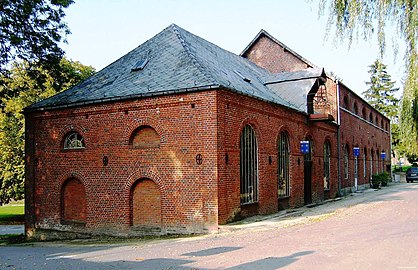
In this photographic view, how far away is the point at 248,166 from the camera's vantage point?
1703 cm

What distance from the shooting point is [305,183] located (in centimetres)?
2305

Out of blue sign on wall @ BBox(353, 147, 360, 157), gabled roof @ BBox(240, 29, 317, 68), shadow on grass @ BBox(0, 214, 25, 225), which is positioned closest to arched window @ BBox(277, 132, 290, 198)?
gabled roof @ BBox(240, 29, 317, 68)

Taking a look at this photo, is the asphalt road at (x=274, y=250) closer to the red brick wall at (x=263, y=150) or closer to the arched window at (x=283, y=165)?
the red brick wall at (x=263, y=150)

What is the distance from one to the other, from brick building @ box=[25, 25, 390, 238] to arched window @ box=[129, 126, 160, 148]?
0.04 m

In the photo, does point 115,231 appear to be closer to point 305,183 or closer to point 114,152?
point 114,152

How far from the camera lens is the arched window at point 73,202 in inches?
698

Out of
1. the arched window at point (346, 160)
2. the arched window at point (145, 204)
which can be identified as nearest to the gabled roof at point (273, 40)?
the arched window at point (346, 160)

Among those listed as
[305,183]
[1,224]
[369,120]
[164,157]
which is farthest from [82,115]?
[369,120]

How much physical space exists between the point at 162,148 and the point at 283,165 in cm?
679

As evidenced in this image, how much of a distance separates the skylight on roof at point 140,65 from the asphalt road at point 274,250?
728 cm

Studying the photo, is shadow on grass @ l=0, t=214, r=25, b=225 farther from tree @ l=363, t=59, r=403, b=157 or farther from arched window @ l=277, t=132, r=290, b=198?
tree @ l=363, t=59, r=403, b=157

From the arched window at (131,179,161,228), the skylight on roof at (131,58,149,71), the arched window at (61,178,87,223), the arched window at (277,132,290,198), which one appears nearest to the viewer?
the arched window at (131,179,161,228)

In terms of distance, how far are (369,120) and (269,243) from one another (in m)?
31.7

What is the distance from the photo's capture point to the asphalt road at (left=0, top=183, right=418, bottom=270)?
875 cm
